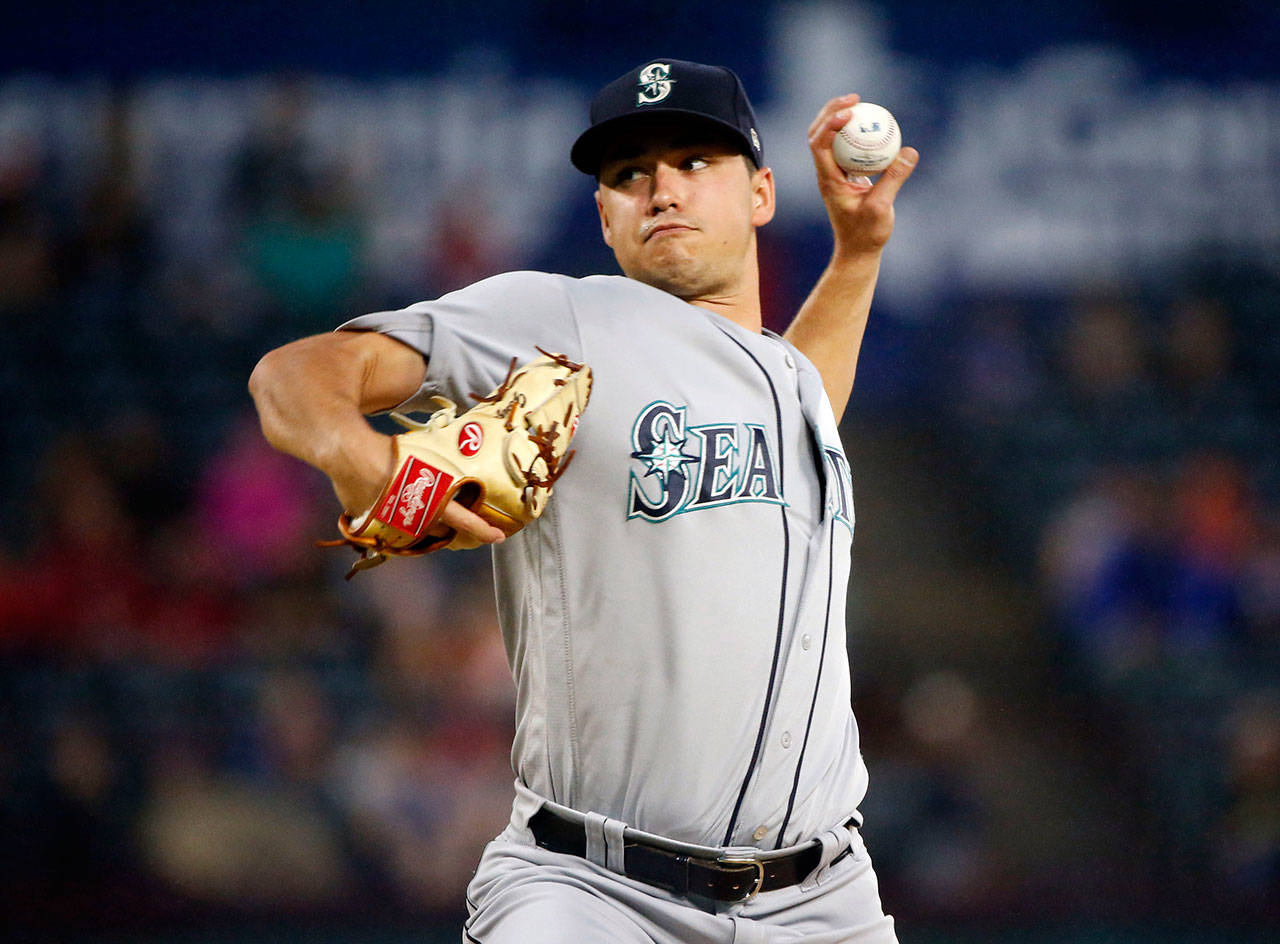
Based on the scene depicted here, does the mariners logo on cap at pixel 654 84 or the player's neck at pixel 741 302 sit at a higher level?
the mariners logo on cap at pixel 654 84

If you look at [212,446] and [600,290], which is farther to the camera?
[212,446]

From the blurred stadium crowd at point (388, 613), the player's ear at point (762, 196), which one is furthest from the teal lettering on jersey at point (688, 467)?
the blurred stadium crowd at point (388, 613)

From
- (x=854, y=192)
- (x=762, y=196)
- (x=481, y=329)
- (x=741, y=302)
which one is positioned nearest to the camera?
(x=481, y=329)

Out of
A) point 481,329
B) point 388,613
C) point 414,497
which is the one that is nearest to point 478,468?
point 414,497

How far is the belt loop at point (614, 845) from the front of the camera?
1792mm

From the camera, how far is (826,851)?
6.40 ft

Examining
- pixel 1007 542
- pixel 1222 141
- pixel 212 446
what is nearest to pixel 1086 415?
pixel 1007 542

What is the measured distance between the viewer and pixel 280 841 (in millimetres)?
4594

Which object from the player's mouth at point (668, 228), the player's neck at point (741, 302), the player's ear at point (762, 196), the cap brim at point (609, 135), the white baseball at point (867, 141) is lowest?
the player's neck at point (741, 302)

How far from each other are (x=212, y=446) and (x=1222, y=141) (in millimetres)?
5291

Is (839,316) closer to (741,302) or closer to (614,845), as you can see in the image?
(741,302)

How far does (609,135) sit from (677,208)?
6.5 inches

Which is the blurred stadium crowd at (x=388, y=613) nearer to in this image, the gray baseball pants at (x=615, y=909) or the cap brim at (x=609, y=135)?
the gray baseball pants at (x=615, y=909)

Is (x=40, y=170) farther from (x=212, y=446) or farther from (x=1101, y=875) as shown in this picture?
(x=1101, y=875)
